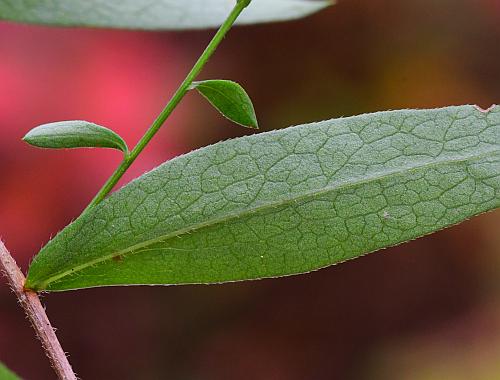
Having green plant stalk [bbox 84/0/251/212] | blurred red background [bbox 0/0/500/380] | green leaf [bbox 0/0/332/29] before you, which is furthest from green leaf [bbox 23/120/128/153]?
blurred red background [bbox 0/0/500/380]

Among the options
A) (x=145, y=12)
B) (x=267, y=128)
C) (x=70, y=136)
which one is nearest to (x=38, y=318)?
(x=70, y=136)

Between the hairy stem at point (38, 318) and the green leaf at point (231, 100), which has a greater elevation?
the green leaf at point (231, 100)

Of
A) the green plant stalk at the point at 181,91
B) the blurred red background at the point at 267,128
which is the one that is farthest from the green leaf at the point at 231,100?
the blurred red background at the point at 267,128

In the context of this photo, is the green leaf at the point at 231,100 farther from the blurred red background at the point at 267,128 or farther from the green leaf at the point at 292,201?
the blurred red background at the point at 267,128

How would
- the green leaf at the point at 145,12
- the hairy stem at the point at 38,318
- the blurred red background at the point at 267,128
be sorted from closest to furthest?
1. the hairy stem at the point at 38,318
2. the green leaf at the point at 145,12
3. the blurred red background at the point at 267,128

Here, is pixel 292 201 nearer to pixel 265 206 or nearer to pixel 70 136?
pixel 265 206

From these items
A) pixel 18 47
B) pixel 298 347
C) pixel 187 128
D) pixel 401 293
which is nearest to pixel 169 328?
pixel 298 347

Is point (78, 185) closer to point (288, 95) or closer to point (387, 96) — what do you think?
point (288, 95)
